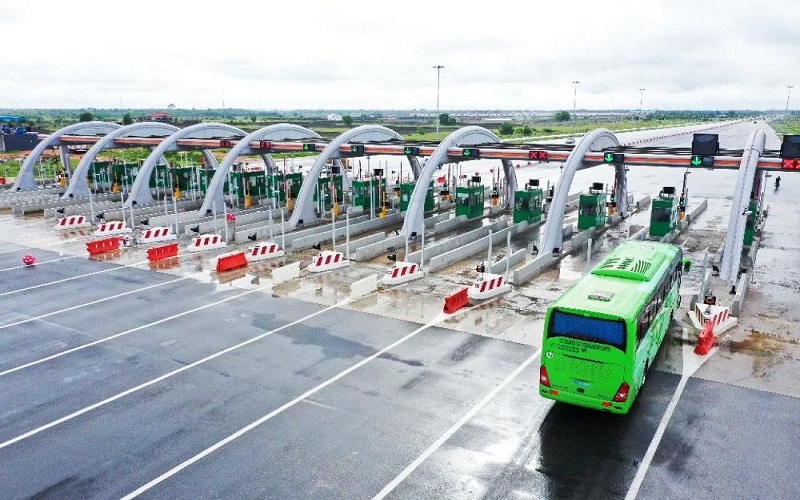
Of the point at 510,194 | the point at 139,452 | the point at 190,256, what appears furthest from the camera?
the point at 510,194

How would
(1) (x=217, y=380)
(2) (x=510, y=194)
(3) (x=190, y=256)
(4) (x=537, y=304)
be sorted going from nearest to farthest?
(1) (x=217, y=380)
(4) (x=537, y=304)
(3) (x=190, y=256)
(2) (x=510, y=194)

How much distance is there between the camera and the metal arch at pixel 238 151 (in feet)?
124

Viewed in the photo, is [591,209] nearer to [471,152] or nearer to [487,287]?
[471,152]

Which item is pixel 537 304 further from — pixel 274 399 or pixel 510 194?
pixel 510 194

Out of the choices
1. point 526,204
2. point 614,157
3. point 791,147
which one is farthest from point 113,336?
point 791,147

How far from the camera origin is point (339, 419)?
1309cm

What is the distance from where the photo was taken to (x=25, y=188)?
48.6 m

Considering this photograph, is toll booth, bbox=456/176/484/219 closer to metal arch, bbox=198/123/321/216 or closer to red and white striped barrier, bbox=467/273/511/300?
metal arch, bbox=198/123/321/216

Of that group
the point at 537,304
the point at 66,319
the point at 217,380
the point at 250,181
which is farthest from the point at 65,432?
the point at 250,181

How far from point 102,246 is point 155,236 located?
304cm

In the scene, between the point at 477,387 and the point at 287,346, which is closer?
the point at 477,387

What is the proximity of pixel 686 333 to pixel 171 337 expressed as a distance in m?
15.3

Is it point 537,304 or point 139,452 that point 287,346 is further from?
point 537,304

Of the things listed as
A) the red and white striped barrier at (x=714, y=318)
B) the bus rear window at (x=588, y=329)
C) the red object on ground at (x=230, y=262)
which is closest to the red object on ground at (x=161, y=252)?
the red object on ground at (x=230, y=262)
